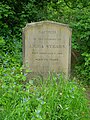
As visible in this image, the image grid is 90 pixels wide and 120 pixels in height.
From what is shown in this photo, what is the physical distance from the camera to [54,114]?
12.1 ft

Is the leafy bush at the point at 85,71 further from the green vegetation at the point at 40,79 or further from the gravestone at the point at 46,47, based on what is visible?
the gravestone at the point at 46,47

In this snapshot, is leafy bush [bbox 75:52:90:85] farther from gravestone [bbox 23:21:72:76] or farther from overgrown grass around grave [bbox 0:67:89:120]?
overgrown grass around grave [bbox 0:67:89:120]

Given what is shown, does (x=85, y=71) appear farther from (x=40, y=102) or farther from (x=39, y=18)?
(x=40, y=102)

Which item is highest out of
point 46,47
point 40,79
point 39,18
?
point 39,18

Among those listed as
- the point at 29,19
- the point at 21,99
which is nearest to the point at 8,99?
the point at 21,99

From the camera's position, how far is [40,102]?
11.8ft

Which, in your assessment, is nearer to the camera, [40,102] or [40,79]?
[40,102]

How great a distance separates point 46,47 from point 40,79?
2.22 feet

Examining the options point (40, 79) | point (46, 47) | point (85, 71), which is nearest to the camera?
point (40, 79)

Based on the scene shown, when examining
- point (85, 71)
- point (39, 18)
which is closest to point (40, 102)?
point (85, 71)

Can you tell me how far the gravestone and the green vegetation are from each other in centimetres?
30

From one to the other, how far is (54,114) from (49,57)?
1824mm

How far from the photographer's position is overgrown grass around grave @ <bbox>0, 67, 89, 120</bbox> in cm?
342

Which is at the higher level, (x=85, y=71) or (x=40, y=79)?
(x=40, y=79)
